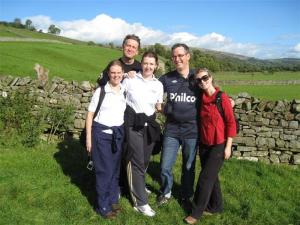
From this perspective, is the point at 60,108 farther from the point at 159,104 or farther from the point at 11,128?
the point at 159,104

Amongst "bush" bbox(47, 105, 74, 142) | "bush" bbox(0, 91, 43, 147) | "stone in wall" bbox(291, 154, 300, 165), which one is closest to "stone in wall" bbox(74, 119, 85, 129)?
"bush" bbox(47, 105, 74, 142)

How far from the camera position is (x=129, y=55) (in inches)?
248

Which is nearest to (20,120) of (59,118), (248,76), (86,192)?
(59,118)

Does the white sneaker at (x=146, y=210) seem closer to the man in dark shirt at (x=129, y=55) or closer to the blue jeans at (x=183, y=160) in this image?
the blue jeans at (x=183, y=160)

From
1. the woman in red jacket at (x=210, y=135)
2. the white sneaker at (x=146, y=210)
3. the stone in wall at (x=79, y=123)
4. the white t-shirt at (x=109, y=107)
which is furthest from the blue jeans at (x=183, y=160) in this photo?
the stone in wall at (x=79, y=123)

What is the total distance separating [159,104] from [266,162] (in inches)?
189

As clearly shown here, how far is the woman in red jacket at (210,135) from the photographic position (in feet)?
19.0

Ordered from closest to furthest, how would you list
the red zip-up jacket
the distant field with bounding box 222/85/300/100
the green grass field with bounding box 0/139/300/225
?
the red zip-up jacket < the green grass field with bounding box 0/139/300/225 < the distant field with bounding box 222/85/300/100

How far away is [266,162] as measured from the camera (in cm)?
988

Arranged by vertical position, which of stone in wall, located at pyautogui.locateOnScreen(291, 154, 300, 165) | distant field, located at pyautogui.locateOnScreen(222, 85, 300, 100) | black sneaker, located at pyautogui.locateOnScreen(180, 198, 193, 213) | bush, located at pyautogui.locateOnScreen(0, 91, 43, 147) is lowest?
distant field, located at pyautogui.locateOnScreen(222, 85, 300, 100)

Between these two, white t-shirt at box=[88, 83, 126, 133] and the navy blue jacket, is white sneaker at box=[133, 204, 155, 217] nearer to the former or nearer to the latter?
the navy blue jacket

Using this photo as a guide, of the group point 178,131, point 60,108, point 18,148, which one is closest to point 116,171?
point 178,131

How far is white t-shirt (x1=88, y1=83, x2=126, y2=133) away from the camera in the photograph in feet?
19.5

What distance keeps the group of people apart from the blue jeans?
2 centimetres
